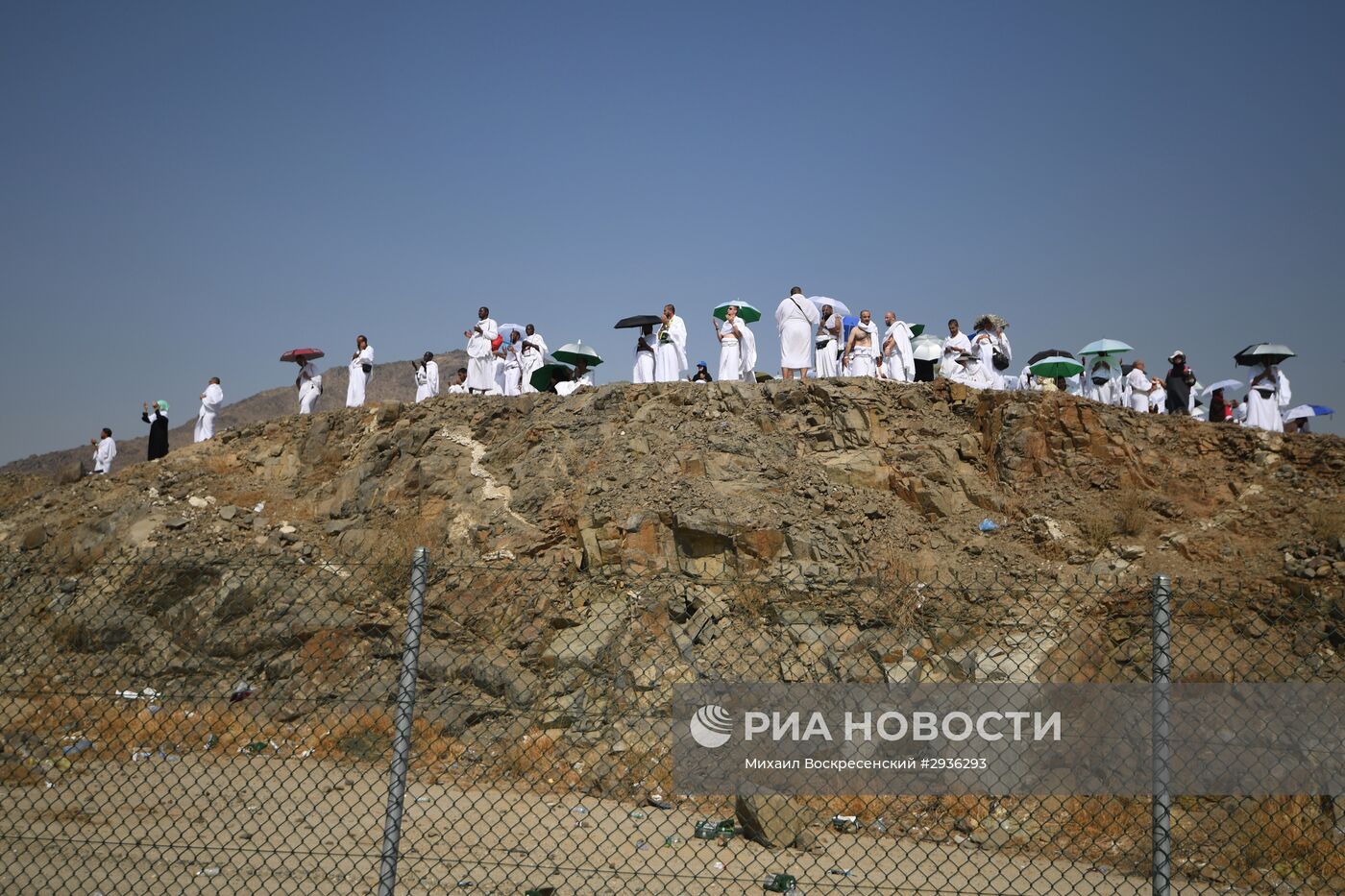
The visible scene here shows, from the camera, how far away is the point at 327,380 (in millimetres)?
56312

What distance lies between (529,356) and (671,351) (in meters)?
3.79

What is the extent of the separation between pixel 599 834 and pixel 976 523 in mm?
8641

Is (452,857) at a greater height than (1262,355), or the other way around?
(1262,355)

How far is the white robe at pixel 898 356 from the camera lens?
Answer: 18031 mm

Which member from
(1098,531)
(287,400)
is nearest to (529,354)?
(1098,531)

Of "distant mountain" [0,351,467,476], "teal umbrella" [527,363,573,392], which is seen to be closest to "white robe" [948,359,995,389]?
"teal umbrella" [527,363,573,392]

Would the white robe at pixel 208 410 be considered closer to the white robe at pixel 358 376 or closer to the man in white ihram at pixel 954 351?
the white robe at pixel 358 376

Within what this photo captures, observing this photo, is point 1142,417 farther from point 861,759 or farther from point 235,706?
point 235,706

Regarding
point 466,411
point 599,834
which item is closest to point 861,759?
point 599,834

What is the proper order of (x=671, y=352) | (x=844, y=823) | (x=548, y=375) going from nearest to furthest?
(x=844, y=823) → (x=671, y=352) → (x=548, y=375)

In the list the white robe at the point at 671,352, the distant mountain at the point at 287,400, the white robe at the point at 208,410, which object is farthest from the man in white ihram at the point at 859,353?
the distant mountain at the point at 287,400

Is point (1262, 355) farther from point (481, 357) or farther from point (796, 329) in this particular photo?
point (481, 357)

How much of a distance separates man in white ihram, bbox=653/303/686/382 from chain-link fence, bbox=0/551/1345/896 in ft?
20.0

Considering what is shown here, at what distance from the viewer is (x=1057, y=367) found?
1888 cm
